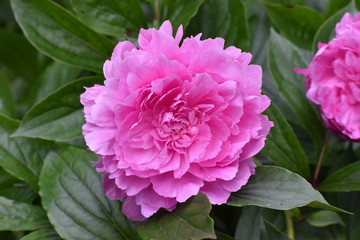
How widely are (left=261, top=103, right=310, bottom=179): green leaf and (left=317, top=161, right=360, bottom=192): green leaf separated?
4 cm

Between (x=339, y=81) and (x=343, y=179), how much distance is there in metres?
0.14

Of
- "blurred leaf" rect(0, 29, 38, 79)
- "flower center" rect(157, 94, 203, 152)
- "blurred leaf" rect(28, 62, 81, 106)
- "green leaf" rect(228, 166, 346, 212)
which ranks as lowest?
"blurred leaf" rect(0, 29, 38, 79)

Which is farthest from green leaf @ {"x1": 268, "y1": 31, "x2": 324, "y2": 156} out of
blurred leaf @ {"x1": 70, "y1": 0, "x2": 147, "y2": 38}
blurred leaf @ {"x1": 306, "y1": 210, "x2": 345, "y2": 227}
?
blurred leaf @ {"x1": 70, "y1": 0, "x2": 147, "y2": 38}

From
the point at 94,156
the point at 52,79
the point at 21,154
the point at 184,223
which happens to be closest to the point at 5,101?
the point at 52,79

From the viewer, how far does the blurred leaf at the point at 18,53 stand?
135cm

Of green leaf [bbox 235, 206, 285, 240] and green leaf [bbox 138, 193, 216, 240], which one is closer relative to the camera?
green leaf [bbox 138, 193, 216, 240]

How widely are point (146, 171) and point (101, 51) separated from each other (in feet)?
1.03

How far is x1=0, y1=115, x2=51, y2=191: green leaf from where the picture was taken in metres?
0.81

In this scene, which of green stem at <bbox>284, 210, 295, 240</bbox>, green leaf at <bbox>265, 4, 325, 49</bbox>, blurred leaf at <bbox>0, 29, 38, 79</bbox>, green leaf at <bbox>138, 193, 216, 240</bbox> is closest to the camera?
green leaf at <bbox>138, 193, 216, 240</bbox>

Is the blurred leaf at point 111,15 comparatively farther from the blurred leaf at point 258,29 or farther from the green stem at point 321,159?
the green stem at point 321,159

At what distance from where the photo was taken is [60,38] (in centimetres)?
87

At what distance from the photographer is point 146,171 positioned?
62cm

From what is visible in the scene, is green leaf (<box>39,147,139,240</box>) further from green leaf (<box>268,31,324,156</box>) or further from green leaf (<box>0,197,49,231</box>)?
green leaf (<box>268,31,324,156</box>)

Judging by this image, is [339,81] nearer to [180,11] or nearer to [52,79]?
[180,11]
